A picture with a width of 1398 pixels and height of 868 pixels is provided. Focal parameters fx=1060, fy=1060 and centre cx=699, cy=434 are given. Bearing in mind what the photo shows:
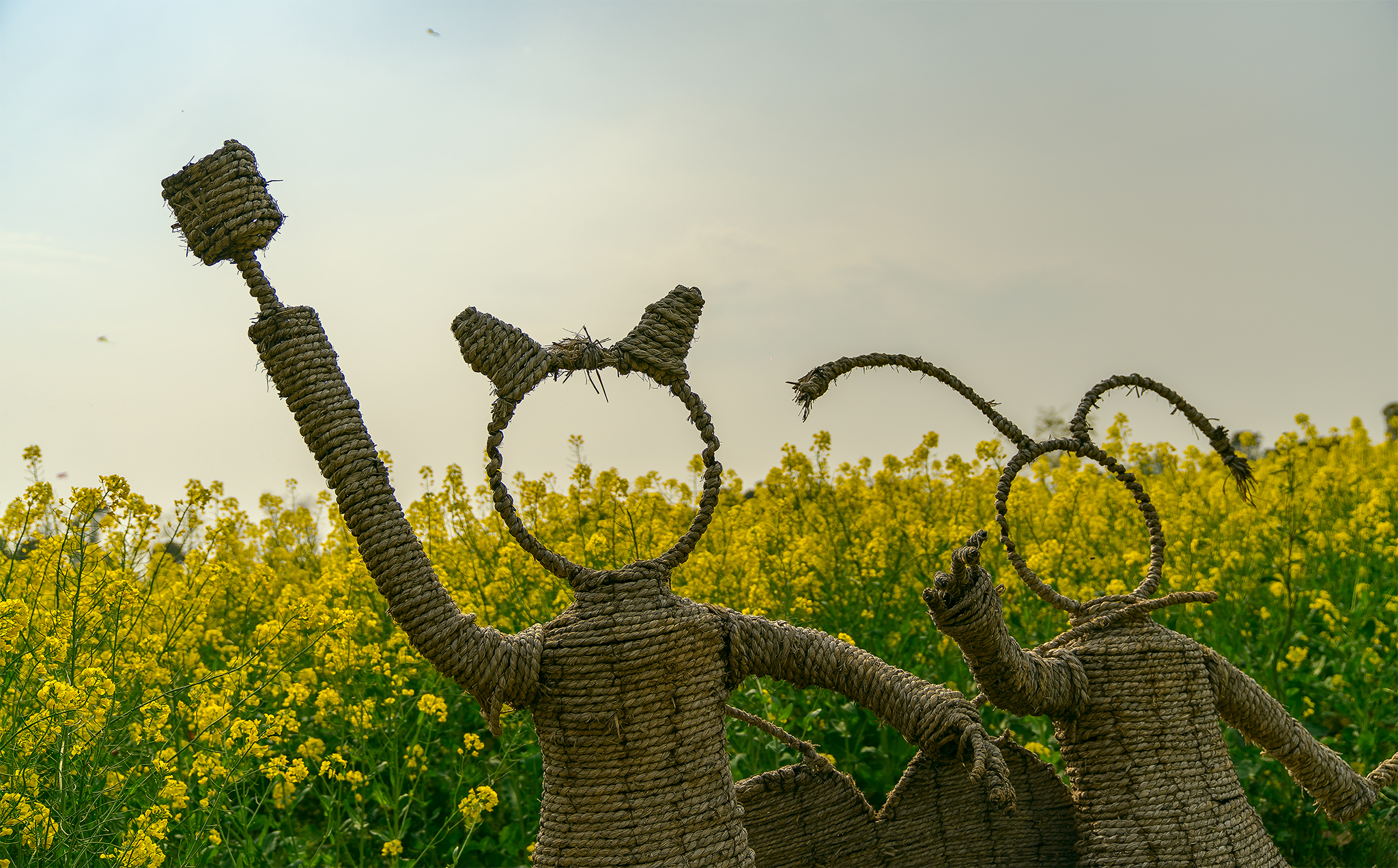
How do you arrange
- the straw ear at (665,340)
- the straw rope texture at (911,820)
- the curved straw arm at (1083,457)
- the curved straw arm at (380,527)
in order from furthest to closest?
the curved straw arm at (1083,457), the straw rope texture at (911,820), the straw ear at (665,340), the curved straw arm at (380,527)

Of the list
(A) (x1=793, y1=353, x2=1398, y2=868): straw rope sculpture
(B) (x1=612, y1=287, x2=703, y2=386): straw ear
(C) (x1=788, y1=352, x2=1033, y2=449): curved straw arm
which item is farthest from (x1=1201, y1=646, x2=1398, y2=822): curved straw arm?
(B) (x1=612, y1=287, x2=703, y2=386): straw ear

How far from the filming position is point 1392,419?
23.6 feet

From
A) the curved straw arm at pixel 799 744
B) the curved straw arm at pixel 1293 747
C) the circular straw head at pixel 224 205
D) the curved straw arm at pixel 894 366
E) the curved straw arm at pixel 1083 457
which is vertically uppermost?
the circular straw head at pixel 224 205

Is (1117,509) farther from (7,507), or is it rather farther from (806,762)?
(7,507)

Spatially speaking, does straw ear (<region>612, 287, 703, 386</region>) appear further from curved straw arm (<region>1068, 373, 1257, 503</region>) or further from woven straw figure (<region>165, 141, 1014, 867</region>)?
curved straw arm (<region>1068, 373, 1257, 503</region>)

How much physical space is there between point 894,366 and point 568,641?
2.55ft

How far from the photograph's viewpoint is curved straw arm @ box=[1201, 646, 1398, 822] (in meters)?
2.02

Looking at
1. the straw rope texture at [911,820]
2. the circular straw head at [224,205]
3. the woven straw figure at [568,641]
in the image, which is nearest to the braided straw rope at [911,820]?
the straw rope texture at [911,820]

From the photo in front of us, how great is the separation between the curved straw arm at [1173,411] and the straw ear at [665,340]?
34.3 inches

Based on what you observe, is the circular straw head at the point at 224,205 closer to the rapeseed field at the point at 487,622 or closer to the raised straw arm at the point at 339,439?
the raised straw arm at the point at 339,439

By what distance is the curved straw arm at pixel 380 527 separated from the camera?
1.50 m

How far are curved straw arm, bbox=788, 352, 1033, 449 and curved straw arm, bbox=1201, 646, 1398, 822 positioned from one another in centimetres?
57

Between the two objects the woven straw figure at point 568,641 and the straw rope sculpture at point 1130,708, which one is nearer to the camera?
the woven straw figure at point 568,641

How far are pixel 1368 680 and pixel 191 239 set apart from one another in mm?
3924
